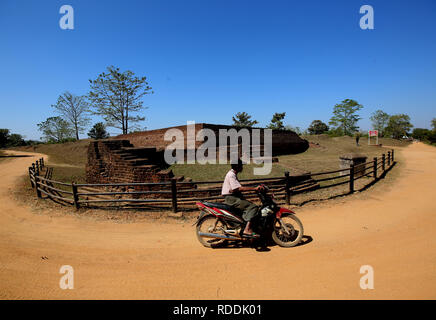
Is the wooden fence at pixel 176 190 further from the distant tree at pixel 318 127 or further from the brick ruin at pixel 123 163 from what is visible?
the distant tree at pixel 318 127

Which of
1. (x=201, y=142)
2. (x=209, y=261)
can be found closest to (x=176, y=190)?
(x=209, y=261)

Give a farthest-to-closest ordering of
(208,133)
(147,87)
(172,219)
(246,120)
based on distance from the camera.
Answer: (246,120) < (147,87) < (208,133) < (172,219)

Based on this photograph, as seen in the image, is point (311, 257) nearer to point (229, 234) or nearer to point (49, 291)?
point (229, 234)

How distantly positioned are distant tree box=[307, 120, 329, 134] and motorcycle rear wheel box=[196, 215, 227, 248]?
6686 centimetres

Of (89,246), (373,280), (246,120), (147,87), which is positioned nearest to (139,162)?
(89,246)

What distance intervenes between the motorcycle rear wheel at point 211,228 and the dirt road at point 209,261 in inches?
7.5

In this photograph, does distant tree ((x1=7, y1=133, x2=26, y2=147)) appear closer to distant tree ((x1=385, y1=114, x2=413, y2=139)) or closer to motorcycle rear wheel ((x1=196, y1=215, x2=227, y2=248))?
motorcycle rear wheel ((x1=196, y1=215, x2=227, y2=248))

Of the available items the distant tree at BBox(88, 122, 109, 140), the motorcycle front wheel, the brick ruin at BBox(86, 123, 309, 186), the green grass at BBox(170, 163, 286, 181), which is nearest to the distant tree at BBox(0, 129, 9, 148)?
the distant tree at BBox(88, 122, 109, 140)

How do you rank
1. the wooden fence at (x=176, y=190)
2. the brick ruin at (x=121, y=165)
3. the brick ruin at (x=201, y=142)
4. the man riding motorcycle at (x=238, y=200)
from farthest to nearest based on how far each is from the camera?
1. the brick ruin at (x=201, y=142)
2. the brick ruin at (x=121, y=165)
3. the wooden fence at (x=176, y=190)
4. the man riding motorcycle at (x=238, y=200)

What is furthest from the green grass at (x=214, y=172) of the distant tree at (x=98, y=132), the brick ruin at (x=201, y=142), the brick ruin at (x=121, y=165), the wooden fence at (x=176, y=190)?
the distant tree at (x=98, y=132)

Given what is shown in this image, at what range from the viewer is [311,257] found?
11.0 feet

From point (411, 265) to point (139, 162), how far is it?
8551mm

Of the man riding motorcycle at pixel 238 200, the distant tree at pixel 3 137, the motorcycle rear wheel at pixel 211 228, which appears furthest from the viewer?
the distant tree at pixel 3 137

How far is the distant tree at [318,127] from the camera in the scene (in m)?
62.2
